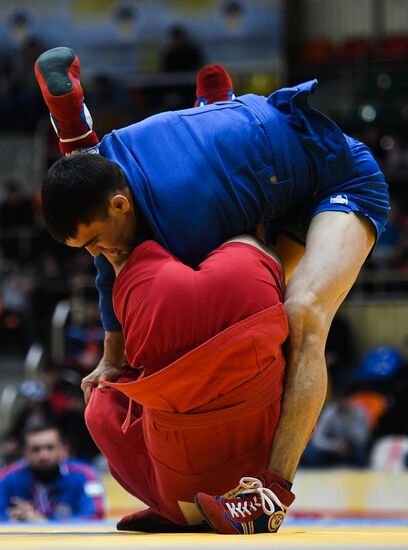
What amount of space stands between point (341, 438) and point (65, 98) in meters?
6.30

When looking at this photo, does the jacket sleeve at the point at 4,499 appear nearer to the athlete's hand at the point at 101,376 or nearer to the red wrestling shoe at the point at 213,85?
the athlete's hand at the point at 101,376

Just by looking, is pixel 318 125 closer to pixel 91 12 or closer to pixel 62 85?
pixel 62 85

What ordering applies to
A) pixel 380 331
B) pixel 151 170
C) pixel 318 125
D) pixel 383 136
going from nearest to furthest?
pixel 151 170
pixel 318 125
pixel 380 331
pixel 383 136

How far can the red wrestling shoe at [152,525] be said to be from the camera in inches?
101

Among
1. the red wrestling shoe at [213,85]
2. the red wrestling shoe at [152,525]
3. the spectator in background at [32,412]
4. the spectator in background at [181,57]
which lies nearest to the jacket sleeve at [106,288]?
the red wrestling shoe at [152,525]

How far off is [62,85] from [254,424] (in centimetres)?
94

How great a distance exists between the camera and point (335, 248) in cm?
262

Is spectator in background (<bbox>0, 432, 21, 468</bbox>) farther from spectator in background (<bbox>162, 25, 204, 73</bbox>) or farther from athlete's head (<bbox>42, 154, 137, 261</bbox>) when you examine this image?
spectator in background (<bbox>162, 25, 204, 73</bbox>)

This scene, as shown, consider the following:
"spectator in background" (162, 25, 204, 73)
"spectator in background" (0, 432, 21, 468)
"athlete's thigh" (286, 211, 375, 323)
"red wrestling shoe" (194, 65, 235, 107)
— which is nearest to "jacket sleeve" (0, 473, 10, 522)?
"spectator in background" (0, 432, 21, 468)

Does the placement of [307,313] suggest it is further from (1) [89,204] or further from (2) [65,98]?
(2) [65,98]

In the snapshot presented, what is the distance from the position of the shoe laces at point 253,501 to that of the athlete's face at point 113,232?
1.99 feet

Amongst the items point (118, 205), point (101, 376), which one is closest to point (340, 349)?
point (101, 376)

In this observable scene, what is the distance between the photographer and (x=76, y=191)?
2.40 m

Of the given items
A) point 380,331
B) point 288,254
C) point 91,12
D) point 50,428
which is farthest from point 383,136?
point 288,254
